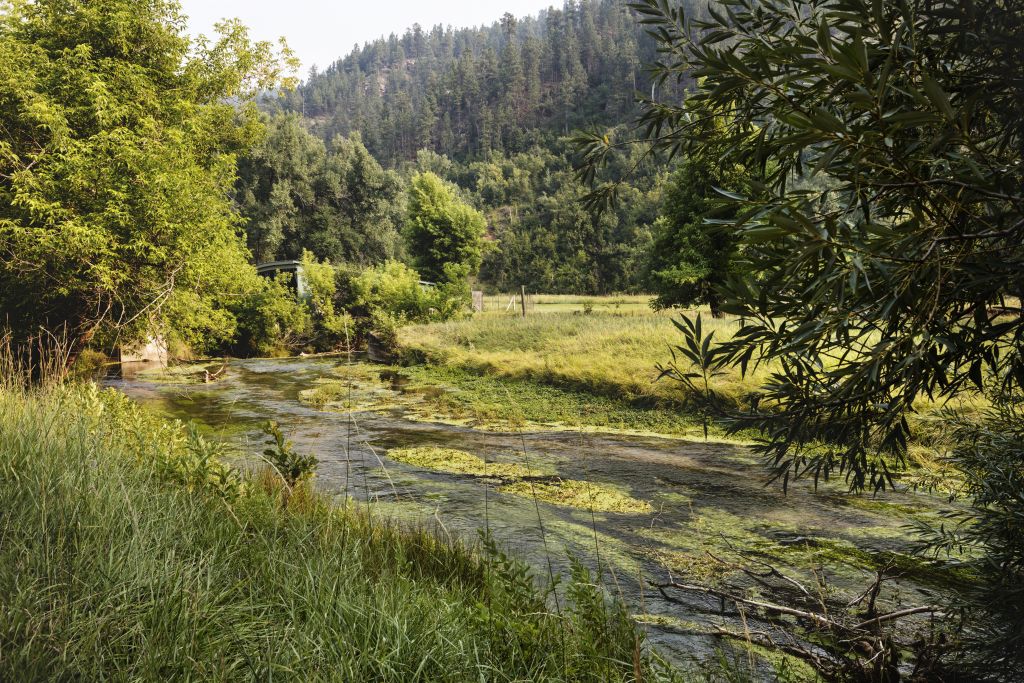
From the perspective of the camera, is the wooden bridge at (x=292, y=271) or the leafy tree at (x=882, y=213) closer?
the leafy tree at (x=882, y=213)

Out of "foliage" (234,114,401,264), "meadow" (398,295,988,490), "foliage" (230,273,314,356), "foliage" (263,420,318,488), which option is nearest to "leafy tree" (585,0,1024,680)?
"foliage" (263,420,318,488)

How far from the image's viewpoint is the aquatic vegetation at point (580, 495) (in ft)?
22.9

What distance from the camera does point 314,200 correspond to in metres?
40.5

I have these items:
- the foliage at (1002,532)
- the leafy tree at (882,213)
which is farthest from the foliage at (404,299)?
the leafy tree at (882,213)

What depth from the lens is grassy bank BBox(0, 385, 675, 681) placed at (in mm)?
2348

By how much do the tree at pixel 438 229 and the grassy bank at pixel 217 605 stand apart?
109 ft

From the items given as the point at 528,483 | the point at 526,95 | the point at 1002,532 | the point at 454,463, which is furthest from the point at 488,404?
the point at 526,95

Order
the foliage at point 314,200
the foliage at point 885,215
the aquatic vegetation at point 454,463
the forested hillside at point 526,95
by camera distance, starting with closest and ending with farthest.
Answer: the foliage at point 885,215 < the aquatic vegetation at point 454,463 < the foliage at point 314,200 < the forested hillside at point 526,95

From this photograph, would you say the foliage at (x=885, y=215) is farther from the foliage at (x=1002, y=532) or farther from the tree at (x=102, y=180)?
the tree at (x=102, y=180)

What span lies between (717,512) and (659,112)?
5158 mm

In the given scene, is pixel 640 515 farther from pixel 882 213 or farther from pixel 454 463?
pixel 882 213

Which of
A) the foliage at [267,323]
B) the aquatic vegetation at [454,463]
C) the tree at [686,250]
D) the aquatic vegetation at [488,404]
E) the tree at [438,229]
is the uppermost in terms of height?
the tree at [438,229]

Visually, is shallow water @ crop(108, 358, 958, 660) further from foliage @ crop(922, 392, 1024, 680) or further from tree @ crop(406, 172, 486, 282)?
tree @ crop(406, 172, 486, 282)

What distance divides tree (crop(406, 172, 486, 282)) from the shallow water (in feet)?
85.6
